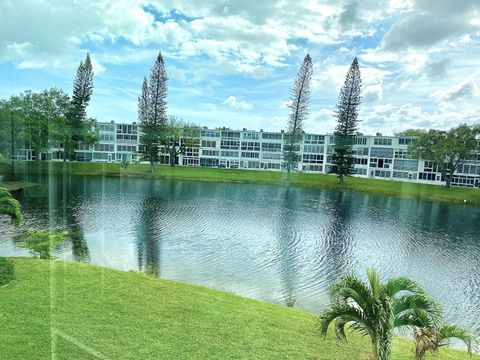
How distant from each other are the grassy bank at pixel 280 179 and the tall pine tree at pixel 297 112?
1097mm

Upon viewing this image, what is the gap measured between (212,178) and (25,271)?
55.3ft


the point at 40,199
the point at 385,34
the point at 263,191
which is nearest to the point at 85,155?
the point at 40,199

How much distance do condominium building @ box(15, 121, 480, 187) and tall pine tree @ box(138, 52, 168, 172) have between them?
389 mm

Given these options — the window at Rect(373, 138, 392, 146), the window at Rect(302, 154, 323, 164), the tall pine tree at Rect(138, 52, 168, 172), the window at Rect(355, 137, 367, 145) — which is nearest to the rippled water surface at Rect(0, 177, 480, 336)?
the tall pine tree at Rect(138, 52, 168, 172)

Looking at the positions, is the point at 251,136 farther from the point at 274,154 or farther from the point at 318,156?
the point at 318,156

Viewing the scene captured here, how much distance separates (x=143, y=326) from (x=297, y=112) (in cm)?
1536

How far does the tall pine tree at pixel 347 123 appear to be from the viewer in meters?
11.6

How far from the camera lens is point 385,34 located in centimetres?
358

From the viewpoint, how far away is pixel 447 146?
15852 millimetres

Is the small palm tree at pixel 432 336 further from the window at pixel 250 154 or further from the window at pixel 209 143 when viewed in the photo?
the window at pixel 209 143

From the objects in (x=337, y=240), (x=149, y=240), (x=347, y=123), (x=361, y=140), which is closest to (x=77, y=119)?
(x=149, y=240)

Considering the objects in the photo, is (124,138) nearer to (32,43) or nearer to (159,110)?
(159,110)

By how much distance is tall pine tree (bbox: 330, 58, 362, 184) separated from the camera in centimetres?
1159

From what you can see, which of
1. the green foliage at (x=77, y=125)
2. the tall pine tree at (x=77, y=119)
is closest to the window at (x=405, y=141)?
the green foliage at (x=77, y=125)
